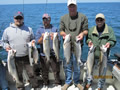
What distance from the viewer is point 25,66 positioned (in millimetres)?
4352

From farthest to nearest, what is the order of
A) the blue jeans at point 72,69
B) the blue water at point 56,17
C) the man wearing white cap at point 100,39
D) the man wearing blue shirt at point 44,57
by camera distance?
the blue water at point 56,17
the blue jeans at point 72,69
the man wearing blue shirt at point 44,57
the man wearing white cap at point 100,39

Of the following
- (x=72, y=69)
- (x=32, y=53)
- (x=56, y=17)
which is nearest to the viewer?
(x=32, y=53)

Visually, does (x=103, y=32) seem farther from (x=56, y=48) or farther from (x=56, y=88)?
(x=56, y=88)

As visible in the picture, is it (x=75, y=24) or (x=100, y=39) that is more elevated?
(x=75, y=24)

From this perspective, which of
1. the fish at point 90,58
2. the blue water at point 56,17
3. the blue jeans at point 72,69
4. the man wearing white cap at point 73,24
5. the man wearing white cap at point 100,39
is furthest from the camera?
the blue water at point 56,17

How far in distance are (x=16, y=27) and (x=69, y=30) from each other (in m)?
1.54

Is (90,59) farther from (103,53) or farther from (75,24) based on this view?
(75,24)

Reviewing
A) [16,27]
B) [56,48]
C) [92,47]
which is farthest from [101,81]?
[16,27]

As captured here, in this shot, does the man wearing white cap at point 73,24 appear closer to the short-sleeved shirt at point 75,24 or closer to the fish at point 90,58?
the short-sleeved shirt at point 75,24

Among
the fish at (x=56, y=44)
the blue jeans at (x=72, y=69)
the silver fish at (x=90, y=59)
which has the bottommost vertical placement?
the blue jeans at (x=72, y=69)

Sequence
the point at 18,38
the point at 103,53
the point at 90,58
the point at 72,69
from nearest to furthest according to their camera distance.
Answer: the point at 103,53 < the point at 90,58 < the point at 18,38 < the point at 72,69

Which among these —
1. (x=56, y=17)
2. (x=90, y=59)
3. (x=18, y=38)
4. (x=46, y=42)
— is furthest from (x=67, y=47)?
(x=56, y=17)

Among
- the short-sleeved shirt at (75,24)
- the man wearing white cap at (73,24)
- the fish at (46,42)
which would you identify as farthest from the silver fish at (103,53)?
the fish at (46,42)

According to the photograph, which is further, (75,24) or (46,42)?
(75,24)
